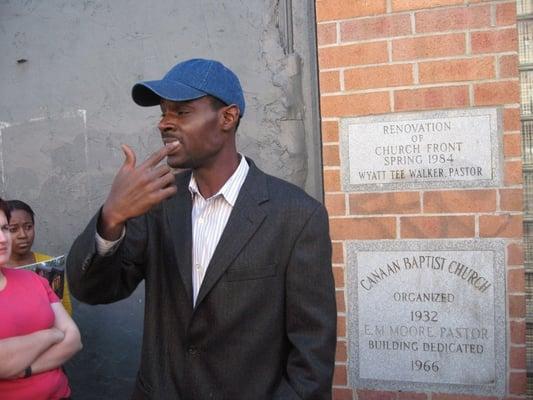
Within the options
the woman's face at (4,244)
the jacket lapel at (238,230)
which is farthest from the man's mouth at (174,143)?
the woman's face at (4,244)

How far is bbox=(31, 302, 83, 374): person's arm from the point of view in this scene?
2.56 metres

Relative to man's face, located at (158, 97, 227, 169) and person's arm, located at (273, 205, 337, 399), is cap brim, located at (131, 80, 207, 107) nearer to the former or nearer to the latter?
man's face, located at (158, 97, 227, 169)

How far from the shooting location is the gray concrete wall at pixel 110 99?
3.74 metres

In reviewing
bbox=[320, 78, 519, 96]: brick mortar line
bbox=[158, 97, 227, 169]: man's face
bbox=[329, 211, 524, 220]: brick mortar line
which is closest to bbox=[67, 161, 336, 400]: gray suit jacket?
bbox=[158, 97, 227, 169]: man's face

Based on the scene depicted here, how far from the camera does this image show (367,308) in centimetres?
337

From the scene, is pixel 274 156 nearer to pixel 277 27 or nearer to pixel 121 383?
pixel 277 27

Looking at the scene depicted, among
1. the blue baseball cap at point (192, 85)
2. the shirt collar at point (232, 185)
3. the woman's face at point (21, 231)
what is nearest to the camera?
the blue baseball cap at point (192, 85)

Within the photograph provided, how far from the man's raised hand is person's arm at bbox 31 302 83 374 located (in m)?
0.92

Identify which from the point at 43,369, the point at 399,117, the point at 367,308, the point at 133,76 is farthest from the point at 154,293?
the point at 133,76

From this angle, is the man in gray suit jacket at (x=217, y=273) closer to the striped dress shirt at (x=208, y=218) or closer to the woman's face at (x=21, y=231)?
the striped dress shirt at (x=208, y=218)

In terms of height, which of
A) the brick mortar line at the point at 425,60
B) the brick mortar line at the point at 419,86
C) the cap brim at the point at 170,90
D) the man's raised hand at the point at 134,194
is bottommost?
the man's raised hand at the point at 134,194

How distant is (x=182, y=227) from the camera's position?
2182mm

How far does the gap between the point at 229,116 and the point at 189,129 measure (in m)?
0.18

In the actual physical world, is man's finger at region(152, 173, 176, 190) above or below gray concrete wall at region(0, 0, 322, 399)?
below
